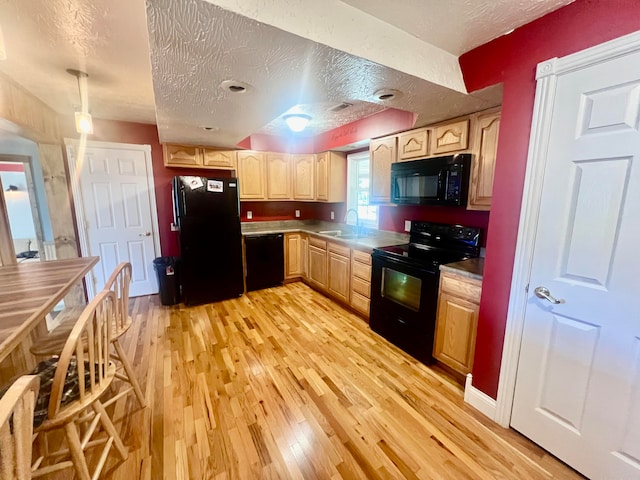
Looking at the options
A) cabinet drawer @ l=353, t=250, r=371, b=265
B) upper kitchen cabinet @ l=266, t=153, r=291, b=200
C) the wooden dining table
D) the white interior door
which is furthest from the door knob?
upper kitchen cabinet @ l=266, t=153, r=291, b=200

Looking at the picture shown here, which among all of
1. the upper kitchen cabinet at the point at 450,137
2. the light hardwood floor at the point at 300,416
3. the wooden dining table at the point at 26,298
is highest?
the upper kitchen cabinet at the point at 450,137

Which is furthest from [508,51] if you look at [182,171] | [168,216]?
[168,216]

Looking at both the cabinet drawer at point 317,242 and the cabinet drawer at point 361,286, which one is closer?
the cabinet drawer at point 361,286

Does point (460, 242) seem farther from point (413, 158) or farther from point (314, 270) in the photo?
point (314, 270)

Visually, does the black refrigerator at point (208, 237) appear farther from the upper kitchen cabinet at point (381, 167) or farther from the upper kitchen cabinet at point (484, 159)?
the upper kitchen cabinet at point (484, 159)

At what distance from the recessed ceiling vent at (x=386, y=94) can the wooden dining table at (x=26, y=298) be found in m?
2.17

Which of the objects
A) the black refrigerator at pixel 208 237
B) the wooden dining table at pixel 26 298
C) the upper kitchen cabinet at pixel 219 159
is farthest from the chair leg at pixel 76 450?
the upper kitchen cabinet at pixel 219 159

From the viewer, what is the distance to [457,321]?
1.95m

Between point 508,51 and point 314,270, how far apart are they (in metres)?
3.09

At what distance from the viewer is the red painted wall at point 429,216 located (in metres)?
2.27

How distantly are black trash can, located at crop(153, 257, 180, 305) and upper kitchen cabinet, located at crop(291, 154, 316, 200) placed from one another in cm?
202

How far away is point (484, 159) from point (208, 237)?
3066 millimetres

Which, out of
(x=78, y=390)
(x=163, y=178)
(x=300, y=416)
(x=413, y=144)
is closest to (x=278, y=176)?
(x=163, y=178)

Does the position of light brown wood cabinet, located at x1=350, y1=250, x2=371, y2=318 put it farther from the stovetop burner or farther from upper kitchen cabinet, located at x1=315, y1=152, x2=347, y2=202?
upper kitchen cabinet, located at x1=315, y1=152, x2=347, y2=202
